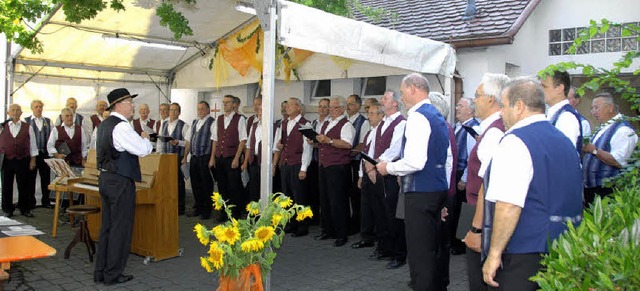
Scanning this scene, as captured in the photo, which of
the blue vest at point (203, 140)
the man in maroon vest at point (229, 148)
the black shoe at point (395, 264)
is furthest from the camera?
the blue vest at point (203, 140)

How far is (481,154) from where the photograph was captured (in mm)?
3715

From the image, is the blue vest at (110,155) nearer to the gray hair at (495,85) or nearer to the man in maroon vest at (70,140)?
the gray hair at (495,85)

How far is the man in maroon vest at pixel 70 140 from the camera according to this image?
9.48 meters

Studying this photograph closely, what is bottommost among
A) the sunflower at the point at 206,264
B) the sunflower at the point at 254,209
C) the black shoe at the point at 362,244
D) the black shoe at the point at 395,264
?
the black shoe at the point at 395,264

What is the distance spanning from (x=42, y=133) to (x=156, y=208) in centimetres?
455

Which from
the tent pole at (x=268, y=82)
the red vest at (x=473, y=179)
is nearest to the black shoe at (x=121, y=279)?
the tent pole at (x=268, y=82)

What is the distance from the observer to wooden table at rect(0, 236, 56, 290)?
143 inches

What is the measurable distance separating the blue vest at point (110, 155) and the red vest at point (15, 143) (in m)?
4.65

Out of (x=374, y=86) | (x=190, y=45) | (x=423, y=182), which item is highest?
(x=190, y=45)

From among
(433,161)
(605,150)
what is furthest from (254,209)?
(605,150)

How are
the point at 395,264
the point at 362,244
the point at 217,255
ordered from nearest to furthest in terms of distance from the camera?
the point at 217,255 → the point at 395,264 → the point at 362,244

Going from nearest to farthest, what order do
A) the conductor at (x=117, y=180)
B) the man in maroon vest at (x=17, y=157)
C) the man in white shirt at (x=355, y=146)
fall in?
the conductor at (x=117, y=180) → the man in white shirt at (x=355, y=146) → the man in maroon vest at (x=17, y=157)

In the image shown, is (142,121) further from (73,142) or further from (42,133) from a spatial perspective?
(42,133)

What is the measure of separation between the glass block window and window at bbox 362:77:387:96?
2.75 m
